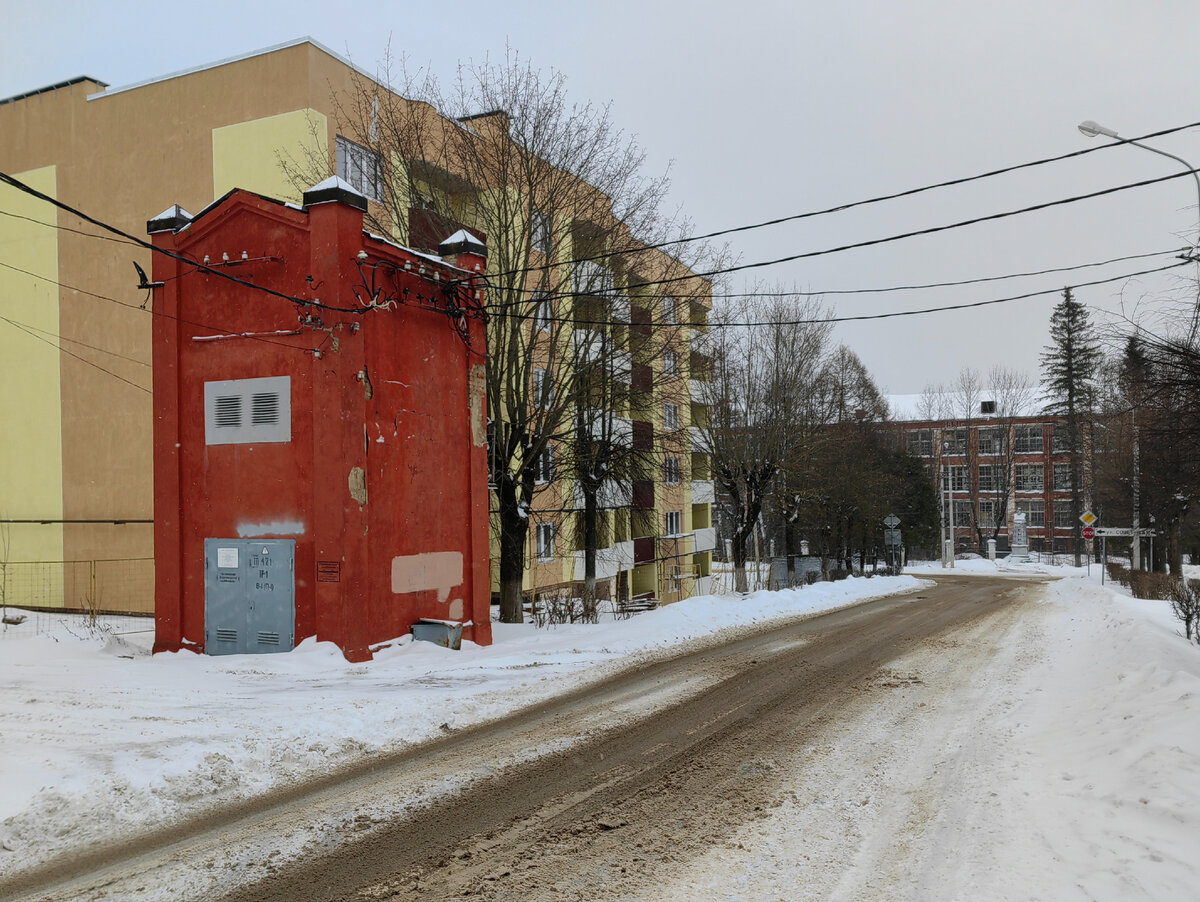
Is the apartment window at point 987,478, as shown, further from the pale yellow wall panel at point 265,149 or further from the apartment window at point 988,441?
the pale yellow wall panel at point 265,149

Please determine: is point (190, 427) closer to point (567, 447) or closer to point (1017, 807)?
point (567, 447)

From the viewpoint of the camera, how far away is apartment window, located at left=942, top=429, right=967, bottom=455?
247 feet

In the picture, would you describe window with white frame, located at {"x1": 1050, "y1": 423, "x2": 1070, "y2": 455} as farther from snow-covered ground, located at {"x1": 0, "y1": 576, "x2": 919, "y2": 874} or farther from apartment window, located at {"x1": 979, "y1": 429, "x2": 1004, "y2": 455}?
snow-covered ground, located at {"x1": 0, "y1": 576, "x2": 919, "y2": 874}

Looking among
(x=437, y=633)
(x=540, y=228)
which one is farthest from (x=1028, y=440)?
(x=437, y=633)

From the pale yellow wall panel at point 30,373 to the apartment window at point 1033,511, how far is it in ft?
246

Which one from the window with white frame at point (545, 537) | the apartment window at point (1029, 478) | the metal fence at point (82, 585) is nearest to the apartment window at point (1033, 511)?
the apartment window at point (1029, 478)

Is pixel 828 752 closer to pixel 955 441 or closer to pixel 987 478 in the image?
pixel 955 441

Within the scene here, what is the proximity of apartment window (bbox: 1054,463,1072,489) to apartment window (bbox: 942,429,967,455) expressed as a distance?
7933 millimetres

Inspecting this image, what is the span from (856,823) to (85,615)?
25.2m

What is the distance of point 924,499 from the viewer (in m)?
56.4

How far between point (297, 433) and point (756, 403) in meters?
19.5

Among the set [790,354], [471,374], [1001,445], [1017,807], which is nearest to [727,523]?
[1001,445]

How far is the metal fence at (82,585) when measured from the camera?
24.3 meters

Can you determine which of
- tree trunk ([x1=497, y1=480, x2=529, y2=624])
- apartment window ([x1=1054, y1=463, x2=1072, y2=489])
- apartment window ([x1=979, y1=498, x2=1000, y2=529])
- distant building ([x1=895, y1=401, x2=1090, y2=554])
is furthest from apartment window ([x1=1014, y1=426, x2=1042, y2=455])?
tree trunk ([x1=497, y1=480, x2=529, y2=624])
